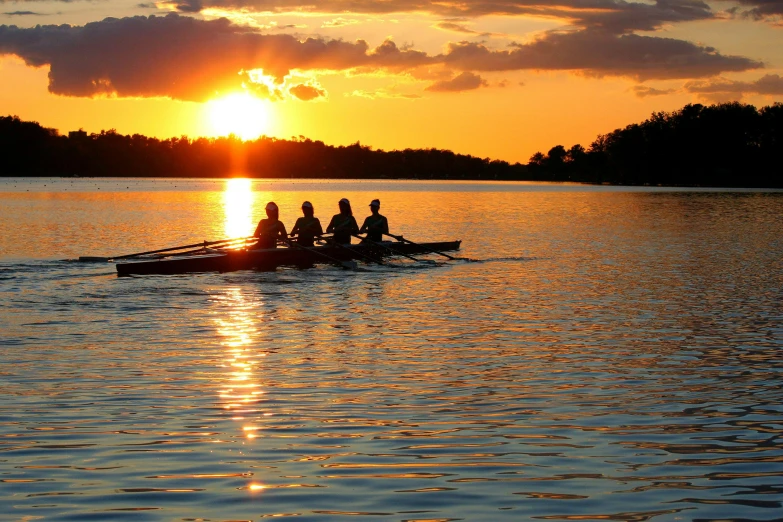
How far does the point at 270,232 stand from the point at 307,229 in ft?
3.95

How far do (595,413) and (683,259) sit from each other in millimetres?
21669

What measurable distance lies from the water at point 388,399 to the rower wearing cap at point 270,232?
239cm

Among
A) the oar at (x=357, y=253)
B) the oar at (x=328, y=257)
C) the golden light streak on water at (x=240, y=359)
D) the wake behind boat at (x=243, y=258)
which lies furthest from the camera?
the oar at (x=357, y=253)

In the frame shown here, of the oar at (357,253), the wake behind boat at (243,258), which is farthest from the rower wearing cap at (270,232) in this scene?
the oar at (357,253)

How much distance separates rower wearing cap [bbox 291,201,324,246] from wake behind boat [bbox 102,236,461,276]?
0.35 m

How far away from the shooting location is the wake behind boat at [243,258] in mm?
23797

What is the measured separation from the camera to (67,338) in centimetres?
1462

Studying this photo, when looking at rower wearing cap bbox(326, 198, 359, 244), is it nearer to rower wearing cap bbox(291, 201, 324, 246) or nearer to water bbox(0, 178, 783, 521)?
rower wearing cap bbox(291, 201, 324, 246)

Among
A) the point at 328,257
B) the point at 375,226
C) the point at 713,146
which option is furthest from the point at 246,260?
the point at 713,146

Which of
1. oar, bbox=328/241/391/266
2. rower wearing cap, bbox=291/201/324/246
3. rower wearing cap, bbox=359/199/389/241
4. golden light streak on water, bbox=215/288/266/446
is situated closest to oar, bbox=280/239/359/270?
rower wearing cap, bbox=291/201/324/246

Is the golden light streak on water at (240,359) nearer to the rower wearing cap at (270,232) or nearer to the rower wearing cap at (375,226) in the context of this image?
the rower wearing cap at (270,232)

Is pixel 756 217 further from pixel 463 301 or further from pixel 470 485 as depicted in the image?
pixel 470 485

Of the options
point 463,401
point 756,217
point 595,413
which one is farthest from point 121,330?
point 756,217

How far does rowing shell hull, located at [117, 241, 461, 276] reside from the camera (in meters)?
23.7
